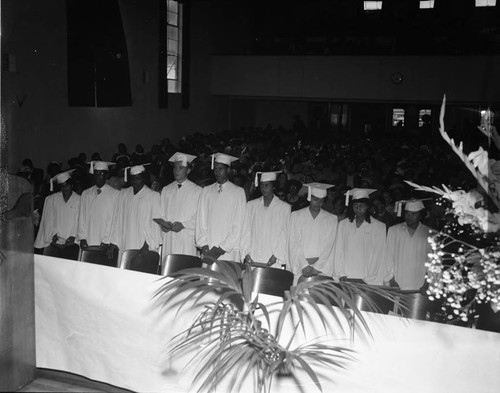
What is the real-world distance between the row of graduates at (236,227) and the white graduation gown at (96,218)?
12mm

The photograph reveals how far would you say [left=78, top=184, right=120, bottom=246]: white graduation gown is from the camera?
732cm

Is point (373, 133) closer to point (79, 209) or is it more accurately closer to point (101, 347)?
point (79, 209)

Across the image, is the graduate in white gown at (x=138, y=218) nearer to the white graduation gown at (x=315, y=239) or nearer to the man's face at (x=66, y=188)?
the man's face at (x=66, y=188)

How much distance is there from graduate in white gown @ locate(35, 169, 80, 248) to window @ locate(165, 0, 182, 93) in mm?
9168

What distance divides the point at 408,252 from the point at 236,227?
1.94m

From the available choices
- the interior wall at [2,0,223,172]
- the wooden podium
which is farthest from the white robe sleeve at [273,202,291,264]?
the interior wall at [2,0,223,172]

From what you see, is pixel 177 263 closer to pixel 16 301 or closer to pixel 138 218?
pixel 16 301

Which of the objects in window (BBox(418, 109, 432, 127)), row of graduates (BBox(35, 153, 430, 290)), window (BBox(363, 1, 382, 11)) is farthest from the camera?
window (BBox(418, 109, 432, 127))

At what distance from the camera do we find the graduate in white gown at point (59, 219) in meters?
7.28

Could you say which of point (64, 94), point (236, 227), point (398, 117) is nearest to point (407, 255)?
point (236, 227)

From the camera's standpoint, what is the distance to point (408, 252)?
237 inches

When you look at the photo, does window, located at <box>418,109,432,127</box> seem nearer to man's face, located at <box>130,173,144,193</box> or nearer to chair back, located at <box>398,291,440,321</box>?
man's face, located at <box>130,173,144,193</box>

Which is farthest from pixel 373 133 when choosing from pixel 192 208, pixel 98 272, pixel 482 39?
pixel 98 272

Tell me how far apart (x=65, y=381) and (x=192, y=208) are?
304 cm
